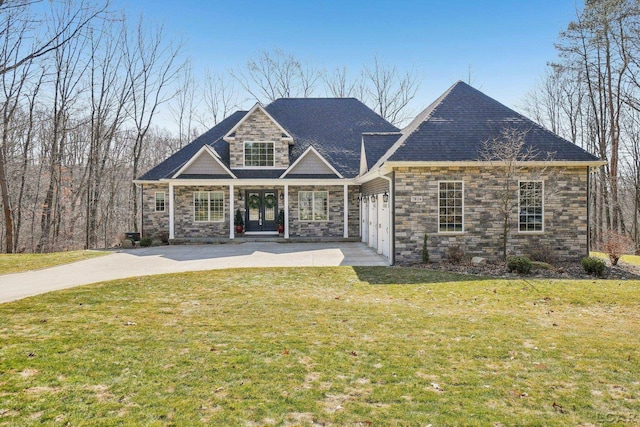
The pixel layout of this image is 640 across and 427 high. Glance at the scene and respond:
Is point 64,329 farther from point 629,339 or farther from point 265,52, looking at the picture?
point 265,52

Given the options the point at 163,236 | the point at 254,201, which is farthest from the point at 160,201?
the point at 254,201

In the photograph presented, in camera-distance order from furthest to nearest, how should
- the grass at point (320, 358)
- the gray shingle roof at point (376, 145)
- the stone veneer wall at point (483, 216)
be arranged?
the gray shingle roof at point (376, 145)
the stone veneer wall at point (483, 216)
the grass at point (320, 358)

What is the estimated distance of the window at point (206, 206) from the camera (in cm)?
2011

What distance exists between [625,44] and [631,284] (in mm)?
15810

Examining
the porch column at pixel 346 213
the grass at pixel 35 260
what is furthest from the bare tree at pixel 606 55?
the grass at pixel 35 260

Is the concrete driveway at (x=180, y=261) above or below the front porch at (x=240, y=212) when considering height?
below

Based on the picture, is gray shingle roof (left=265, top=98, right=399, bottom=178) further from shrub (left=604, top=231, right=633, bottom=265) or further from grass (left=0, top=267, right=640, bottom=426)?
grass (left=0, top=267, right=640, bottom=426)

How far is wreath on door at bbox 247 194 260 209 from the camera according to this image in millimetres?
20719

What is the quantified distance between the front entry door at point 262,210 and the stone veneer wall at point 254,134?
1565 mm

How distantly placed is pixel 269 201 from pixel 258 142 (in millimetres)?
3014

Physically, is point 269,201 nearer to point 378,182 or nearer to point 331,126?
point 331,126

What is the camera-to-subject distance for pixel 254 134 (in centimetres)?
2031

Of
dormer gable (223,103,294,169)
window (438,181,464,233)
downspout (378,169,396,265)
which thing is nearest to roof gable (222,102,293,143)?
dormer gable (223,103,294,169)

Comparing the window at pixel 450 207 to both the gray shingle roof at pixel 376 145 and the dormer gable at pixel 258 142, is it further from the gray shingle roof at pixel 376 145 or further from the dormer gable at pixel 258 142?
the dormer gable at pixel 258 142
